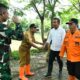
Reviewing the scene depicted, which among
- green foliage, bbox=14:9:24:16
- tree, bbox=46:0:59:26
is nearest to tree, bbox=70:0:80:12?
tree, bbox=46:0:59:26

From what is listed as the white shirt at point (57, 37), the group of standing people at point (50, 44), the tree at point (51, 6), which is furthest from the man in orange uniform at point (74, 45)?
the tree at point (51, 6)

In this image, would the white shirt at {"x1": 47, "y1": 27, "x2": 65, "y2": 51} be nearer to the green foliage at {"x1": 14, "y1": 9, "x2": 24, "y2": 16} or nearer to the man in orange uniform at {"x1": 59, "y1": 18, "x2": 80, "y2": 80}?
the man in orange uniform at {"x1": 59, "y1": 18, "x2": 80, "y2": 80}

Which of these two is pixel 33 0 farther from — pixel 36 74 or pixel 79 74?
pixel 79 74

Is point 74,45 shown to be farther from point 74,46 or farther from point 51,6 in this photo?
point 51,6

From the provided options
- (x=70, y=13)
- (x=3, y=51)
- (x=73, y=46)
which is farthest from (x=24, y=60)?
→ (x=70, y=13)

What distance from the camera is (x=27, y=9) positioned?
66.6 feet

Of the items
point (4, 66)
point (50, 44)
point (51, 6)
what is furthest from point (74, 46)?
point (51, 6)

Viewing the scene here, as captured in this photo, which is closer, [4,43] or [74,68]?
[4,43]

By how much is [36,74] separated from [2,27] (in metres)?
5.59

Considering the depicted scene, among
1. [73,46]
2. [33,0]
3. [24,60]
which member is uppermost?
[33,0]

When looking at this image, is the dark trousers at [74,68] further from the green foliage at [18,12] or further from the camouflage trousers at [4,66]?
the green foliage at [18,12]

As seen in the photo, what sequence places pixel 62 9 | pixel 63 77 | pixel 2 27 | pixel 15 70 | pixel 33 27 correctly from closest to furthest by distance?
pixel 2 27
pixel 33 27
pixel 63 77
pixel 15 70
pixel 62 9

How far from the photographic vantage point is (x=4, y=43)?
4.66 m

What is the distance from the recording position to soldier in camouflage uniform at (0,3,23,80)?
4574 mm
